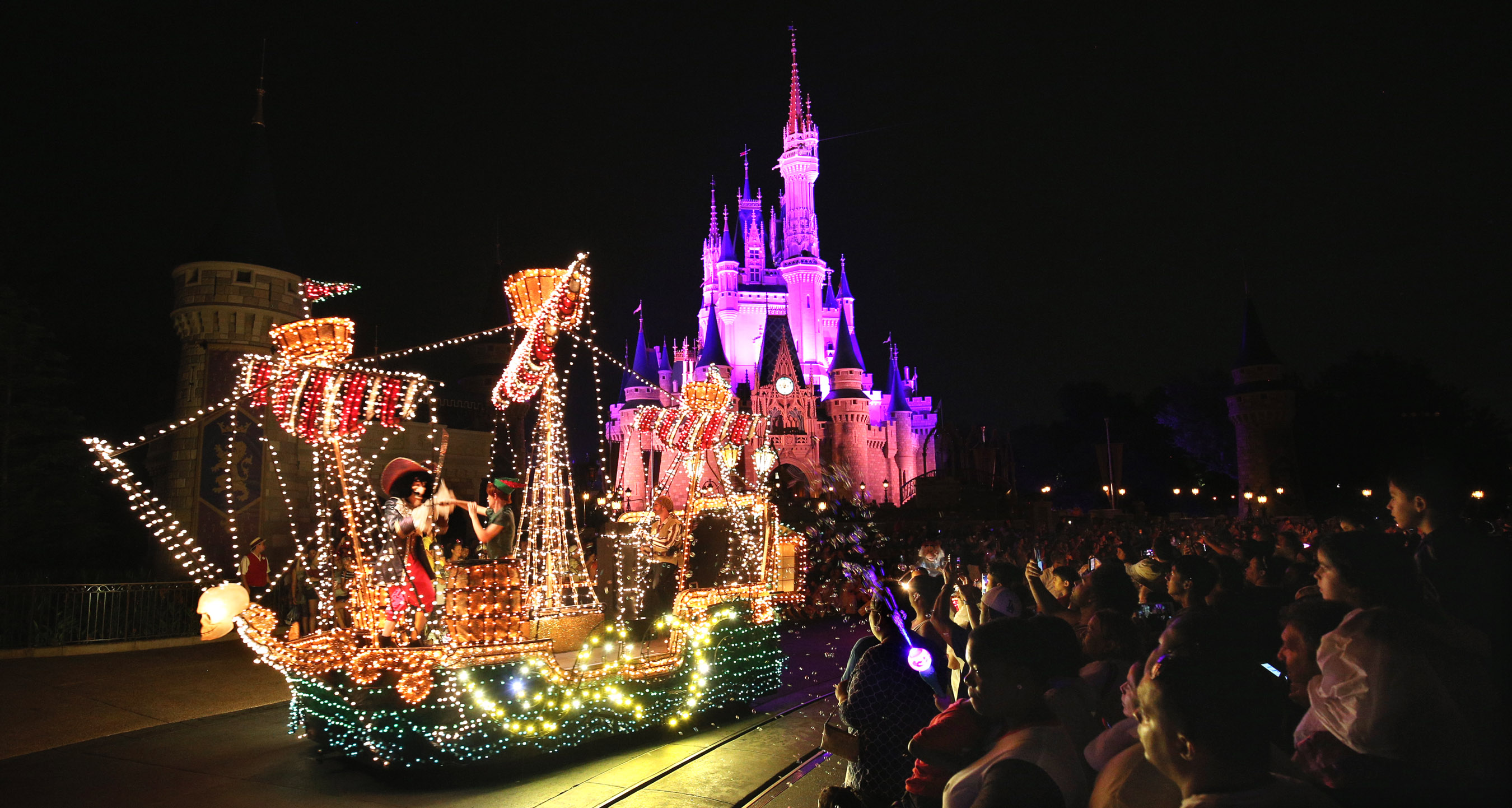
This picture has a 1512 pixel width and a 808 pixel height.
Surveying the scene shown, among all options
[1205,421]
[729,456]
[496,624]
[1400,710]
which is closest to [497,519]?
[496,624]

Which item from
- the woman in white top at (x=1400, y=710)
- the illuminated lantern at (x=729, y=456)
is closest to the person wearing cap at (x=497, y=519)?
the illuminated lantern at (x=729, y=456)

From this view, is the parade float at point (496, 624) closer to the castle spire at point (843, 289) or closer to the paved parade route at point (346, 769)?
the paved parade route at point (346, 769)

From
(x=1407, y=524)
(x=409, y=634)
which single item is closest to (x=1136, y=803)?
(x=1407, y=524)

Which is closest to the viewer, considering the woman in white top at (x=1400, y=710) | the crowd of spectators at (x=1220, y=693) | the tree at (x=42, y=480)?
the crowd of spectators at (x=1220, y=693)

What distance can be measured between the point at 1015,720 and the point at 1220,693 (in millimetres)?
623

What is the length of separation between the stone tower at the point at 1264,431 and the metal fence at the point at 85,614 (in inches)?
1590

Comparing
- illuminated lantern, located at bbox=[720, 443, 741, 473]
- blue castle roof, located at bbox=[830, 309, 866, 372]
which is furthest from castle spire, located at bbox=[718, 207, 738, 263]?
illuminated lantern, located at bbox=[720, 443, 741, 473]

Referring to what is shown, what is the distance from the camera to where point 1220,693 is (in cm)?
137

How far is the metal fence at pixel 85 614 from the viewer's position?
34.0 ft

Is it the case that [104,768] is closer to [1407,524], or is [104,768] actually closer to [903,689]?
[903,689]

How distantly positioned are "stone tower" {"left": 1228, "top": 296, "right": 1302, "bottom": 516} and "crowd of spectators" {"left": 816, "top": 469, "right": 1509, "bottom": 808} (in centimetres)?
3950

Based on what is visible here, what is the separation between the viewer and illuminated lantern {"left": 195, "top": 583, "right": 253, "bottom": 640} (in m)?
5.56

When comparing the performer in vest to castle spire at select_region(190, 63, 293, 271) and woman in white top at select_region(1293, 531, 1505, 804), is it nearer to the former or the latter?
woman in white top at select_region(1293, 531, 1505, 804)

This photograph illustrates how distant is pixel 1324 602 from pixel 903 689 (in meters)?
1.52
